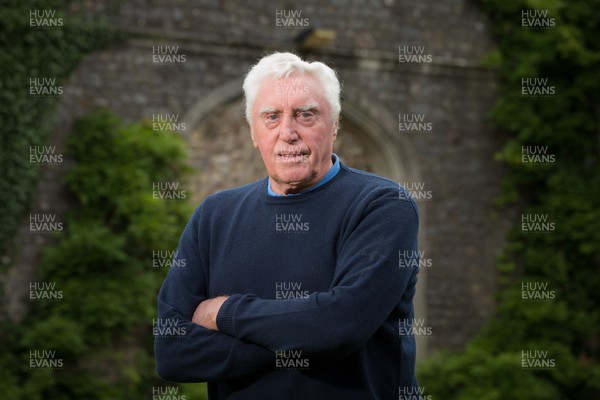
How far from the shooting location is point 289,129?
6.24ft

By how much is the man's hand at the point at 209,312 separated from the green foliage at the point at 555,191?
597 centimetres

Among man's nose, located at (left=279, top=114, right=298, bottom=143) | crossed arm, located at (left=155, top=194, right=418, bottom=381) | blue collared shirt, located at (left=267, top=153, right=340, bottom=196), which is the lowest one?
crossed arm, located at (left=155, top=194, right=418, bottom=381)

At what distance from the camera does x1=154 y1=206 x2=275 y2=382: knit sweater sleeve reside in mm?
1835

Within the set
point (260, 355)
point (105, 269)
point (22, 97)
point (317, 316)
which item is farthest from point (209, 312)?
point (22, 97)

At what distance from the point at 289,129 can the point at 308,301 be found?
438 millimetres

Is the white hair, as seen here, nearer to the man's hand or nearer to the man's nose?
the man's nose

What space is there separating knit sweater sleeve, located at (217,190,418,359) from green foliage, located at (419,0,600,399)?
19.8ft

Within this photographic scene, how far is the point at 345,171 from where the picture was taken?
2.02 metres

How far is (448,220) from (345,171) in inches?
254

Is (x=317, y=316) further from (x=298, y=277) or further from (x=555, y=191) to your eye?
(x=555, y=191)

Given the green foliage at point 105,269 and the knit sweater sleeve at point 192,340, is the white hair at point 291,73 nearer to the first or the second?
the knit sweater sleeve at point 192,340

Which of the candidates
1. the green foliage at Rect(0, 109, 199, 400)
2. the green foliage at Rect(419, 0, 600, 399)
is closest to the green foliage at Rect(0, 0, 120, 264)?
the green foliage at Rect(0, 109, 199, 400)

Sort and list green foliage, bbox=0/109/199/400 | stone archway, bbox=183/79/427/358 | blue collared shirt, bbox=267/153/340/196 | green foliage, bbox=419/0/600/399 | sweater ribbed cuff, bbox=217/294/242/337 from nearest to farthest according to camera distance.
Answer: sweater ribbed cuff, bbox=217/294/242/337 < blue collared shirt, bbox=267/153/340/196 < green foliage, bbox=0/109/199/400 < stone archway, bbox=183/79/427/358 < green foliage, bbox=419/0/600/399

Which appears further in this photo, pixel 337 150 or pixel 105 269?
pixel 337 150
